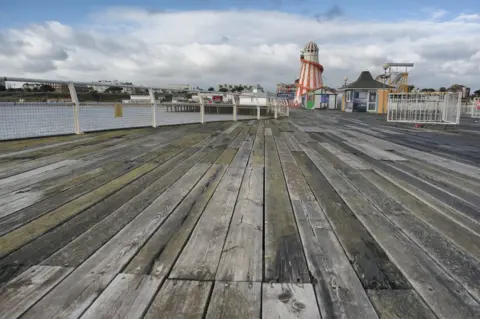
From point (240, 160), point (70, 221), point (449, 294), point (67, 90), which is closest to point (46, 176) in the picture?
point (70, 221)

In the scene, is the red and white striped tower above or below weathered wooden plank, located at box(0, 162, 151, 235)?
above

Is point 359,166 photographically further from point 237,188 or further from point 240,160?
point 237,188

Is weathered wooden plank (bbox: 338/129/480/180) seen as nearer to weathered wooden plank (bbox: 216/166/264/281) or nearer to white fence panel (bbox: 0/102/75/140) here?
weathered wooden plank (bbox: 216/166/264/281)

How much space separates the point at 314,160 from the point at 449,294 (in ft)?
11.3

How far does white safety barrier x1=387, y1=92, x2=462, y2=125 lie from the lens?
44.9 ft

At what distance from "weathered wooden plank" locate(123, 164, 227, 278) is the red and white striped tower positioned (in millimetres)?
59343

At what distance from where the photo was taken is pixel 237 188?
3.38 m

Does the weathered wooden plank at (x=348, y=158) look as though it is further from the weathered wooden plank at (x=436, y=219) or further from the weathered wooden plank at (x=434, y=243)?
the weathered wooden plank at (x=434, y=243)

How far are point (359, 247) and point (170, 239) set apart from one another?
47.0 inches

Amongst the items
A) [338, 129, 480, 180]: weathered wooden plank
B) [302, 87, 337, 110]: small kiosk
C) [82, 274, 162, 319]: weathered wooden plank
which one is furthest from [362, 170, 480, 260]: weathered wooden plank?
[302, 87, 337, 110]: small kiosk

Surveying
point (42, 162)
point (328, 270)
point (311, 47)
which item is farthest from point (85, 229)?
point (311, 47)

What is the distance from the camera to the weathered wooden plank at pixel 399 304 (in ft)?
4.74

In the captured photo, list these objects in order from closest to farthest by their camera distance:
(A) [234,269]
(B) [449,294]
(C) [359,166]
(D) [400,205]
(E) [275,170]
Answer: (B) [449,294], (A) [234,269], (D) [400,205], (E) [275,170], (C) [359,166]

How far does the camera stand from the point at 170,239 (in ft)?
7.13
